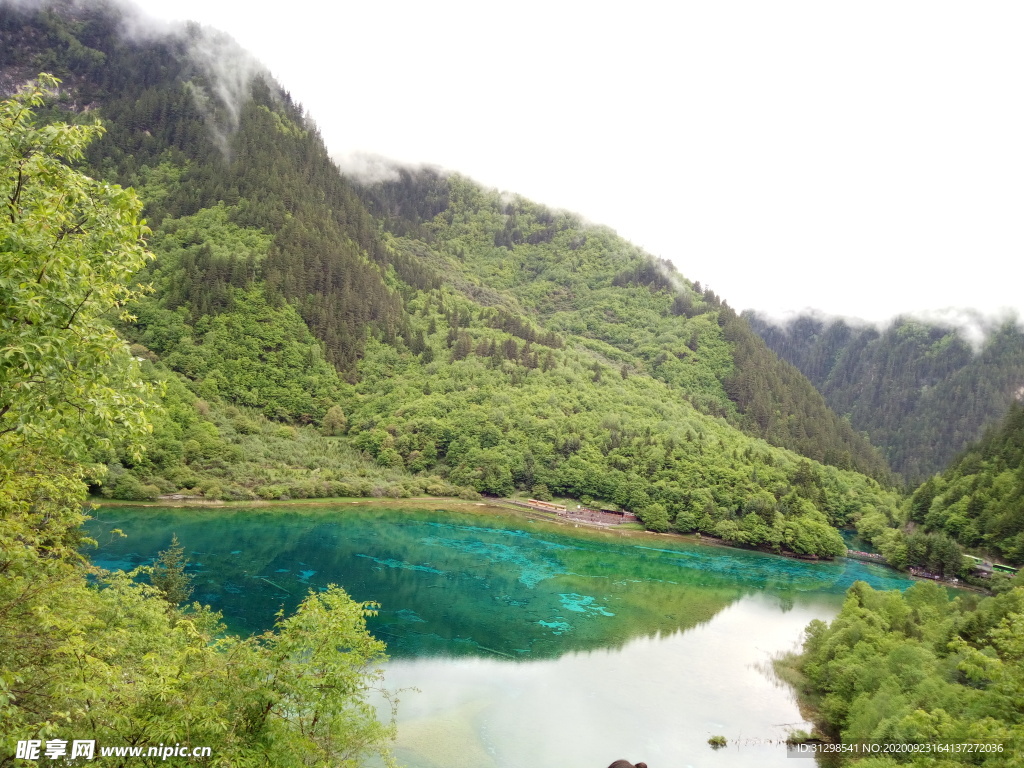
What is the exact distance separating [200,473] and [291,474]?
515 inches

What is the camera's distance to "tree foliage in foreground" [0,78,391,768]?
751 centimetres

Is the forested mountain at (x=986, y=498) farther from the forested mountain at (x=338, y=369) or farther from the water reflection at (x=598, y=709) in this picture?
the water reflection at (x=598, y=709)

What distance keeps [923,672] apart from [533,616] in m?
29.5

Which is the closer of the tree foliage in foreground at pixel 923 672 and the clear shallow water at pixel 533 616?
the tree foliage in foreground at pixel 923 672

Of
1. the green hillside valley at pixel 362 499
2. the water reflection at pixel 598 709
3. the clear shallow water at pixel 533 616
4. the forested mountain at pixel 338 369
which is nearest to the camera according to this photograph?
the green hillside valley at pixel 362 499

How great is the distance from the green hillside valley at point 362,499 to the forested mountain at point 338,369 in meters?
0.78

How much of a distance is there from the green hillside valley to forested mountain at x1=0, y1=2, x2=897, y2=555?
0.78m

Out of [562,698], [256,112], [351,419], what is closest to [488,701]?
[562,698]

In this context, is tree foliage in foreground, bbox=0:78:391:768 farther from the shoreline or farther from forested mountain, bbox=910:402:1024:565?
forested mountain, bbox=910:402:1024:565

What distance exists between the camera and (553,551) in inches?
3000

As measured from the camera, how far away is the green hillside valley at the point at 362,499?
356 inches

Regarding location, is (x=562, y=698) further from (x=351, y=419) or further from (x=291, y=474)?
(x=351, y=419)

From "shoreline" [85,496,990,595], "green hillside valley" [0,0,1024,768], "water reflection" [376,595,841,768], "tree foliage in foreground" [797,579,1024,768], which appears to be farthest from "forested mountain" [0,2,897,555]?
"tree foliage in foreground" [797,579,1024,768]

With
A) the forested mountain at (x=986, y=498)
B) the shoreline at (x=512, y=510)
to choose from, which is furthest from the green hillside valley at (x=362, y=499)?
the shoreline at (x=512, y=510)
